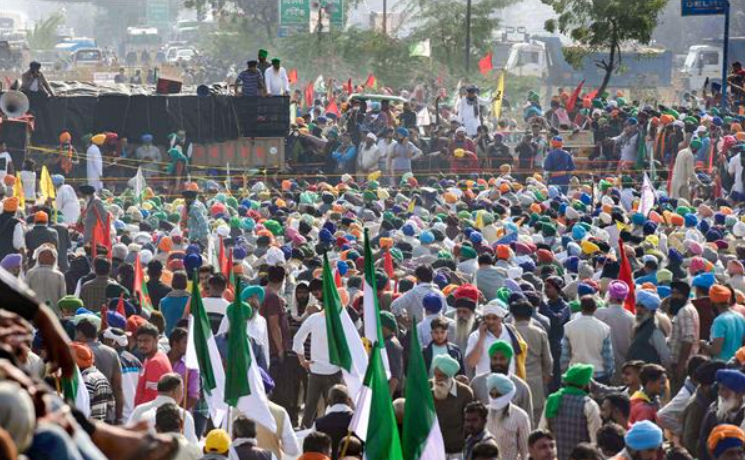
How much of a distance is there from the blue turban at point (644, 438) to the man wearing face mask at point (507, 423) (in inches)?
52.5

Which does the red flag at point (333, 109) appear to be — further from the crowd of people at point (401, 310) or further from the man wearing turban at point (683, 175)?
the man wearing turban at point (683, 175)

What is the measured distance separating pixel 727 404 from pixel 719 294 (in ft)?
8.91

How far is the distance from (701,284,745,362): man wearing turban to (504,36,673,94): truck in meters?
42.5

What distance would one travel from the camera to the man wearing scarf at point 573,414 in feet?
30.0

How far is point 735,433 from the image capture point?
316 inches

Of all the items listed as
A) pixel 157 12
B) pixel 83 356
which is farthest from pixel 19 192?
pixel 157 12

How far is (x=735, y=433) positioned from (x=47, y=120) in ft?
66.6

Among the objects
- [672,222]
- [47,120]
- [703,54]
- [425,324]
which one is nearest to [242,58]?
[703,54]

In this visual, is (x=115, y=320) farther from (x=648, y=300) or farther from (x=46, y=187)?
(x=46, y=187)

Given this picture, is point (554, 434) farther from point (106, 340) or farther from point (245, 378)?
point (106, 340)

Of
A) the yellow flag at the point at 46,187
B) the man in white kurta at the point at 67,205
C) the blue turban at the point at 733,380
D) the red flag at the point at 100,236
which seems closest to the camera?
the blue turban at the point at 733,380

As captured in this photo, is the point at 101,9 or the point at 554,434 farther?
the point at 101,9

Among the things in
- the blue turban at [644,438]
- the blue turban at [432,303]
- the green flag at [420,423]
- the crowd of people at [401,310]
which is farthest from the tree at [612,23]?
the blue turban at [644,438]

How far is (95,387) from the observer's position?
9.30m
